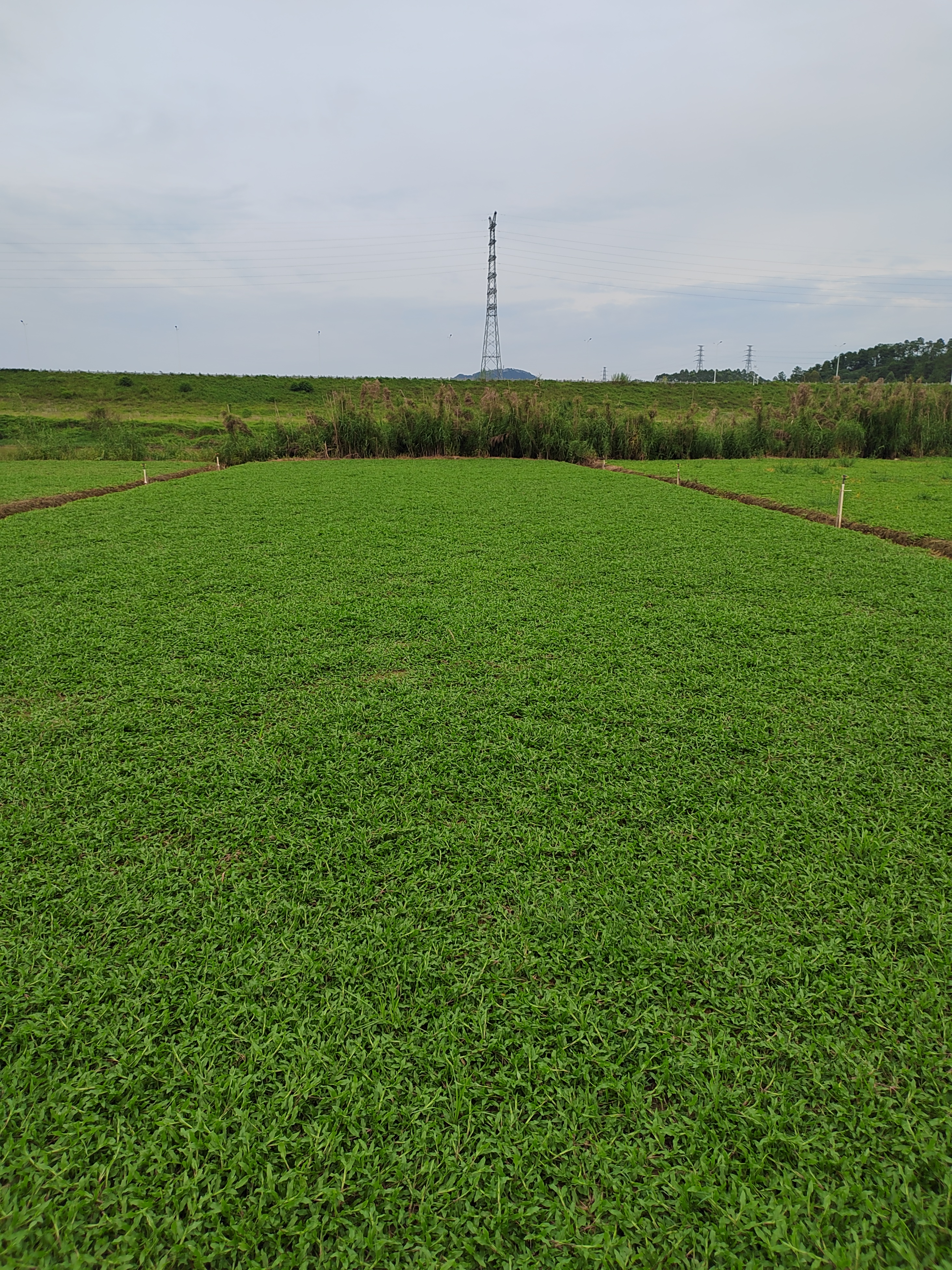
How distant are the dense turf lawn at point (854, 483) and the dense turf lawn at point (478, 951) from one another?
4617 mm

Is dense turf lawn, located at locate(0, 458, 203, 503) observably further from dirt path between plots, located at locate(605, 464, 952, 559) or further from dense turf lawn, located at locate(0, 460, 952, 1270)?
dirt path between plots, located at locate(605, 464, 952, 559)

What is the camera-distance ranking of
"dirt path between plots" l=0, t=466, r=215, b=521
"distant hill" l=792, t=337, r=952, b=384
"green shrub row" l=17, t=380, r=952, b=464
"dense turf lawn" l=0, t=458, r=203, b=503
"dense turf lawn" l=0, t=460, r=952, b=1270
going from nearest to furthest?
1. "dense turf lawn" l=0, t=460, r=952, b=1270
2. "dirt path between plots" l=0, t=466, r=215, b=521
3. "dense turf lawn" l=0, t=458, r=203, b=503
4. "green shrub row" l=17, t=380, r=952, b=464
5. "distant hill" l=792, t=337, r=952, b=384

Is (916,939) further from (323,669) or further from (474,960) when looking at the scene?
(323,669)

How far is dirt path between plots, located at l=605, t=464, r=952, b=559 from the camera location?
5.84m

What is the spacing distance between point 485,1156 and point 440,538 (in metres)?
5.41

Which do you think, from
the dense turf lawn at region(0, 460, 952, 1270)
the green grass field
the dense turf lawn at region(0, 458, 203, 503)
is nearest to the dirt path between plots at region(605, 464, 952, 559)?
the dense turf lawn at region(0, 460, 952, 1270)

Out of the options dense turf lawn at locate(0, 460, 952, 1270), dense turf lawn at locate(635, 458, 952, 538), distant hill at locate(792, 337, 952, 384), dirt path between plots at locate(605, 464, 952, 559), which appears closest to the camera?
dense turf lawn at locate(0, 460, 952, 1270)

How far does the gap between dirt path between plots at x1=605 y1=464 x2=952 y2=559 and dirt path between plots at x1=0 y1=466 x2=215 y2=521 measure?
366 inches

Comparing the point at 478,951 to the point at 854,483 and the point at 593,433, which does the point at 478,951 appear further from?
the point at 593,433

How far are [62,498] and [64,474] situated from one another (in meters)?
3.98

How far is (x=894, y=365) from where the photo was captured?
2197 inches

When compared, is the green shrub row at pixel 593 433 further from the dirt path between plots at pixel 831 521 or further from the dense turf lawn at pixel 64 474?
the dirt path between plots at pixel 831 521

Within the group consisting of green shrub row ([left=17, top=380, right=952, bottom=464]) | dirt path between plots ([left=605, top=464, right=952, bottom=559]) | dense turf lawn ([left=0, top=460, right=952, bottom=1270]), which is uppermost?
green shrub row ([left=17, top=380, right=952, bottom=464])

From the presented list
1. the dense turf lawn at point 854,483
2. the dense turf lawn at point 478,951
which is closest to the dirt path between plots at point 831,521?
the dense turf lawn at point 854,483
